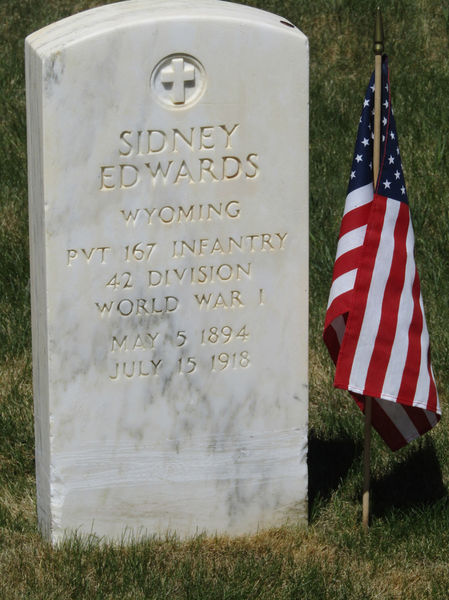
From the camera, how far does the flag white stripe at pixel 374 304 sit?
4977mm

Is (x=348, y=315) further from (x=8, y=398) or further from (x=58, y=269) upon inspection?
(x=8, y=398)

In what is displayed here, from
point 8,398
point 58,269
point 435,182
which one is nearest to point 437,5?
point 435,182

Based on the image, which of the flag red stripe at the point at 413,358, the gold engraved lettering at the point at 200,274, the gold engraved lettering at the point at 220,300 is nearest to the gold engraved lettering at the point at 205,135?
the gold engraved lettering at the point at 200,274

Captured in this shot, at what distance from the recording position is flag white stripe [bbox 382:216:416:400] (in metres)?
5.01

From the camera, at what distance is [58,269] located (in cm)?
470

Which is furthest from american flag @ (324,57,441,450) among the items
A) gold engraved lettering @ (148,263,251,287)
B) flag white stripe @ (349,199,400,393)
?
gold engraved lettering @ (148,263,251,287)

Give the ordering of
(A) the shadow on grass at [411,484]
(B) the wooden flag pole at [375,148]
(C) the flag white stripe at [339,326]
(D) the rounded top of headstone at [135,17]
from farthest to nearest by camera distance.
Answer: (A) the shadow on grass at [411,484], (C) the flag white stripe at [339,326], (B) the wooden flag pole at [375,148], (D) the rounded top of headstone at [135,17]

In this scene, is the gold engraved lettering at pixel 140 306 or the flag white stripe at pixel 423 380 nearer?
the gold engraved lettering at pixel 140 306

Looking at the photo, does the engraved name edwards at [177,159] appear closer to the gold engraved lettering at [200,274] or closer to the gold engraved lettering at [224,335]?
the gold engraved lettering at [200,274]

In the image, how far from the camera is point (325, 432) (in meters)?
5.93

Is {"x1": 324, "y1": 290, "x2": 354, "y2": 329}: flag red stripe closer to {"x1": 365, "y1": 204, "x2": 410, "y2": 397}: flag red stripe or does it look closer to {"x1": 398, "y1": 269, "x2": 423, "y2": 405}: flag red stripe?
{"x1": 365, "y1": 204, "x2": 410, "y2": 397}: flag red stripe

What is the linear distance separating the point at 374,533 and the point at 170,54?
81.3 inches

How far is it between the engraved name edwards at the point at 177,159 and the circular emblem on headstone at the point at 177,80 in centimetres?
11

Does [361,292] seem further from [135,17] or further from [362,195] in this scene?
[135,17]
